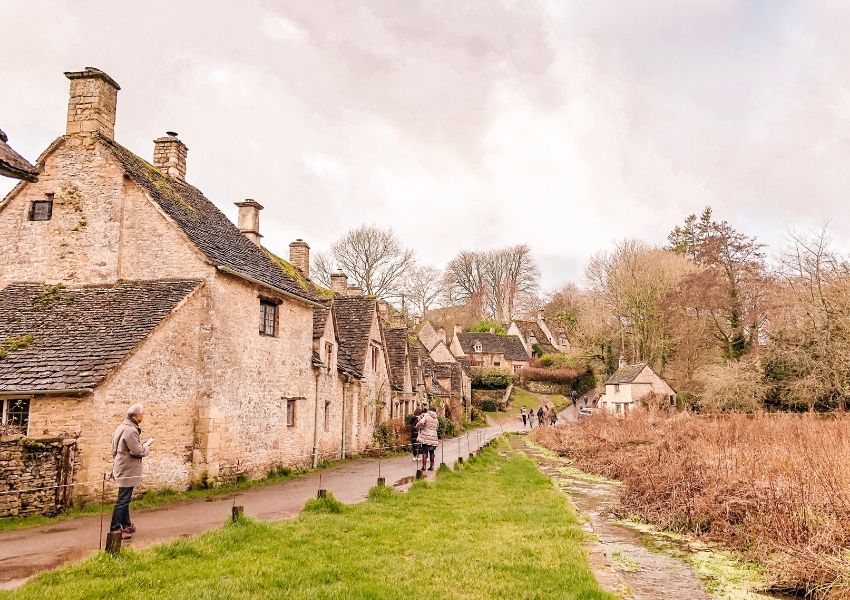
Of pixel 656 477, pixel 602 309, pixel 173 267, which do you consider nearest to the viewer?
pixel 656 477

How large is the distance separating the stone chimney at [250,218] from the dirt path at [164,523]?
37.5 feet

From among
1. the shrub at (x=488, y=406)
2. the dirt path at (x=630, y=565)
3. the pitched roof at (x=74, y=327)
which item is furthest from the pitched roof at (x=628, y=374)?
the pitched roof at (x=74, y=327)

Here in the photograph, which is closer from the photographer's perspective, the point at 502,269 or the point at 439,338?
the point at 439,338

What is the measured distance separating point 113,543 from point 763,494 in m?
10.6

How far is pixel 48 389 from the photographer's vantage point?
41.1ft

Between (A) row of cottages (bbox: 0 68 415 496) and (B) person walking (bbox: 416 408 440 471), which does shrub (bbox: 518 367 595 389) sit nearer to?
(A) row of cottages (bbox: 0 68 415 496)

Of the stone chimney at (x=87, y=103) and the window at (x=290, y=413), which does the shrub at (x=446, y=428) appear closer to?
the window at (x=290, y=413)

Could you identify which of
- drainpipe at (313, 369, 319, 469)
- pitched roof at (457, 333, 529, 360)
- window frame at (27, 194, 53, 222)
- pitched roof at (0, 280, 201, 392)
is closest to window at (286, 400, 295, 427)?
drainpipe at (313, 369, 319, 469)

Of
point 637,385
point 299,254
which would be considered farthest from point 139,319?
point 637,385

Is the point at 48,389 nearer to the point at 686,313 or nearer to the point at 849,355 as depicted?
the point at 849,355

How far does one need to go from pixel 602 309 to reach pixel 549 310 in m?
29.2

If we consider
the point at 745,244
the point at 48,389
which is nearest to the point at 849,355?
the point at 745,244

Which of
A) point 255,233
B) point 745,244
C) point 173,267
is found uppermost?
point 745,244

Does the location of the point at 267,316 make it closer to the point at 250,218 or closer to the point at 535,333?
the point at 250,218
